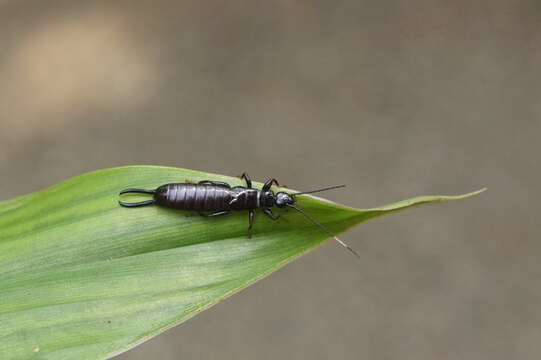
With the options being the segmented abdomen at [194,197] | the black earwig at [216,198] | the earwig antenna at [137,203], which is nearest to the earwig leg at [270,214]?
the black earwig at [216,198]

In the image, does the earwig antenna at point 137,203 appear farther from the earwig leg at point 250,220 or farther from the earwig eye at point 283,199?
the earwig eye at point 283,199

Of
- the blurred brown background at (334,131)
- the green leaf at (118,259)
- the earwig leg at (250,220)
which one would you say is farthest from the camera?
the blurred brown background at (334,131)

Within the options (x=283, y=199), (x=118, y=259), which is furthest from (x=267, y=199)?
(x=118, y=259)

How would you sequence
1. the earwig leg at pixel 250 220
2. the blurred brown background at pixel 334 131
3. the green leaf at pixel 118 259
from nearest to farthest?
the green leaf at pixel 118 259 < the earwig leg at pixel 250 220 < the blurred brown background at pixel 334 131

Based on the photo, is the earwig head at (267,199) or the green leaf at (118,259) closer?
the green leaf at (118,259)

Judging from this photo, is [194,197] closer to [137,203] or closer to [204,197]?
[204,197]

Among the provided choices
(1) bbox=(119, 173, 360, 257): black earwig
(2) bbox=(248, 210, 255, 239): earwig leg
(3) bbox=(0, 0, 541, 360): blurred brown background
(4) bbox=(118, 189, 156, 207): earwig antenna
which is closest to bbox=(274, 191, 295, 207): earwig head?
(1) bbox=(119, 173, 360, 257): black earwig

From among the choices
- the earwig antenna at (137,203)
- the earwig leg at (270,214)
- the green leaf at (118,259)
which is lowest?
the green leaf at (118,259)

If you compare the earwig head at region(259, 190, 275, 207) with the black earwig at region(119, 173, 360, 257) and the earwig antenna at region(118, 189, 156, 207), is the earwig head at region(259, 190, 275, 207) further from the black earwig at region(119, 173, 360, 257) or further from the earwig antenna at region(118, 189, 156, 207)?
the earwig antenna at region(118, 189, 156, 207)

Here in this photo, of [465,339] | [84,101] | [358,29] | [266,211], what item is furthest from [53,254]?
[358,29]
